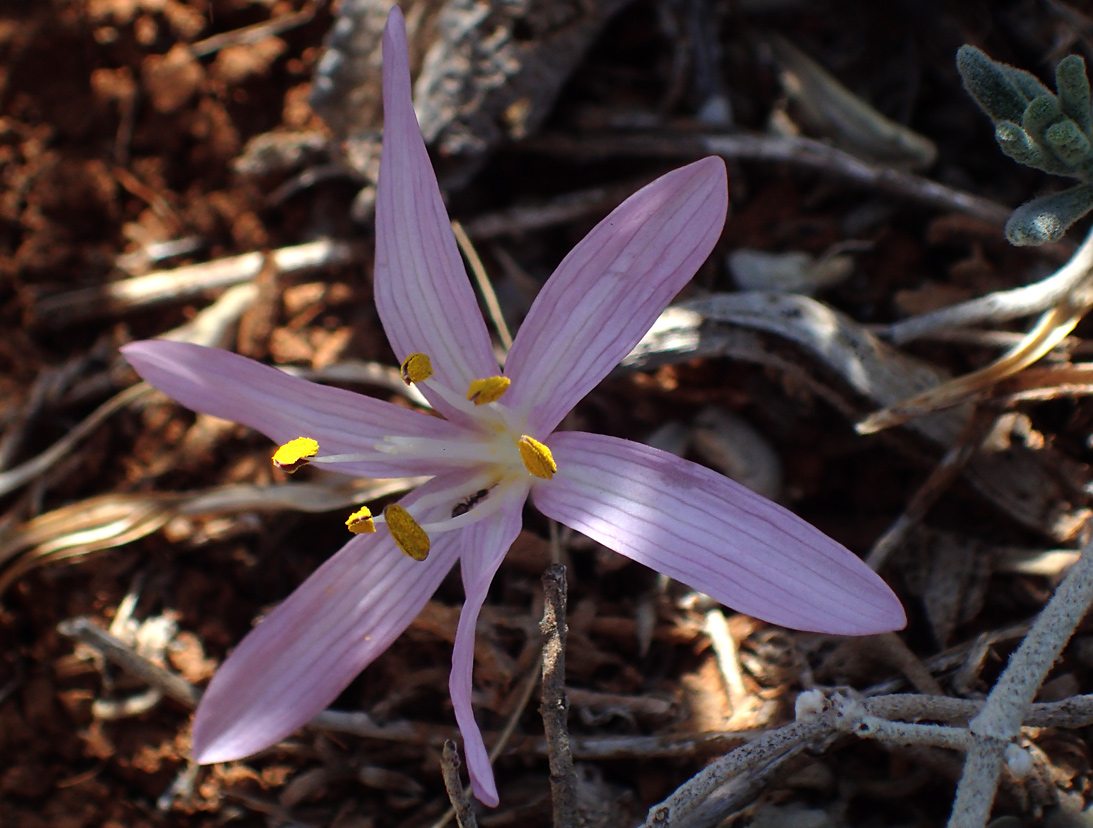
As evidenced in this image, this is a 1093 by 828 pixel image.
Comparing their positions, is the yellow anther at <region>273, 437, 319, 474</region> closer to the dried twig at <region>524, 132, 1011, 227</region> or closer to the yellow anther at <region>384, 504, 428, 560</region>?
the yellow anther at <region>384, 504, 428, 560</region>

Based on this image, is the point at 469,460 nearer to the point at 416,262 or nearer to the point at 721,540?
the point at 416,262

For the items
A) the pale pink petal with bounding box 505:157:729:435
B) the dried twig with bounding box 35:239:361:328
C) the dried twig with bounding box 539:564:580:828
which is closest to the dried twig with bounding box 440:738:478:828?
the dried twig with bounding box 539:564:580:828

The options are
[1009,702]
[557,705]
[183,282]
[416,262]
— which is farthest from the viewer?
[183,282]

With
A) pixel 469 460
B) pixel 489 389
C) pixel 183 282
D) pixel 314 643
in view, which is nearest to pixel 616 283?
pixel 489 389

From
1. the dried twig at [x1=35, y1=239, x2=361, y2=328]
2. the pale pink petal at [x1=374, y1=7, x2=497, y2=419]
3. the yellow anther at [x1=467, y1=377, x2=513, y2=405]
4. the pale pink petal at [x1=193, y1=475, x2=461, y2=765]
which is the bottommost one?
the pale pink petal at [x1=193, y1=475, x2=461, y2=765]

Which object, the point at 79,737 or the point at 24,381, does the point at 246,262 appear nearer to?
the point at 24,381

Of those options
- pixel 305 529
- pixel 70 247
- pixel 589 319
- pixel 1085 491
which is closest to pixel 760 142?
pixel 589 319

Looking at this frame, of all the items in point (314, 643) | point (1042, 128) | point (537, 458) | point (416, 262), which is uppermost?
point (1042, 128)

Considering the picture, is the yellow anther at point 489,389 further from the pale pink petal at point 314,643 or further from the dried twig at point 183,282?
the dried twig at point 183,282
